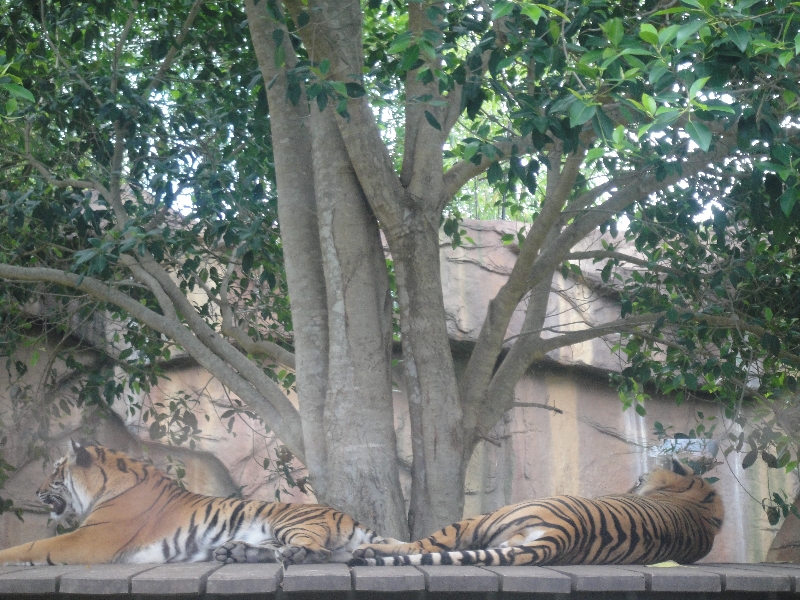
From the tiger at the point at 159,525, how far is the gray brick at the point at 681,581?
139cm

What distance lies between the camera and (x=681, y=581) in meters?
3.10

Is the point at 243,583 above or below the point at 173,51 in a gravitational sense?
below

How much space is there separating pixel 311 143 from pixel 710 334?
3109 mm

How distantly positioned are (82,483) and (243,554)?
157 cm

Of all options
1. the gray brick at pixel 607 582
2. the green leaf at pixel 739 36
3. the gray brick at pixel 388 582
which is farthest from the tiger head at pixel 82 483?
the green leaf at pixel 739 36

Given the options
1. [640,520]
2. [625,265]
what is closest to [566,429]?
[625,265]

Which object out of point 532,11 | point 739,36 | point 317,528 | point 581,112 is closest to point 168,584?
point 317,528

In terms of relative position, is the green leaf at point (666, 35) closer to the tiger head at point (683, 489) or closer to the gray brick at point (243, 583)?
the gray brick at point (243, 583)

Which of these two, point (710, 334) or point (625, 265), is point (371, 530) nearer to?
point (710, 334)

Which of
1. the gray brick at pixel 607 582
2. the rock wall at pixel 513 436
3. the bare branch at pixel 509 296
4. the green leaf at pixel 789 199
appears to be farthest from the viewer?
the rock wall at pixel 513 436

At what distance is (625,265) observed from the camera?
34.1ft

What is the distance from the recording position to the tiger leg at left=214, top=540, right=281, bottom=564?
155 inches

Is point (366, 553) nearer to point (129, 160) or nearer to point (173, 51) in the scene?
point (129, 160)

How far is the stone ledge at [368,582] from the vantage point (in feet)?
9.37
